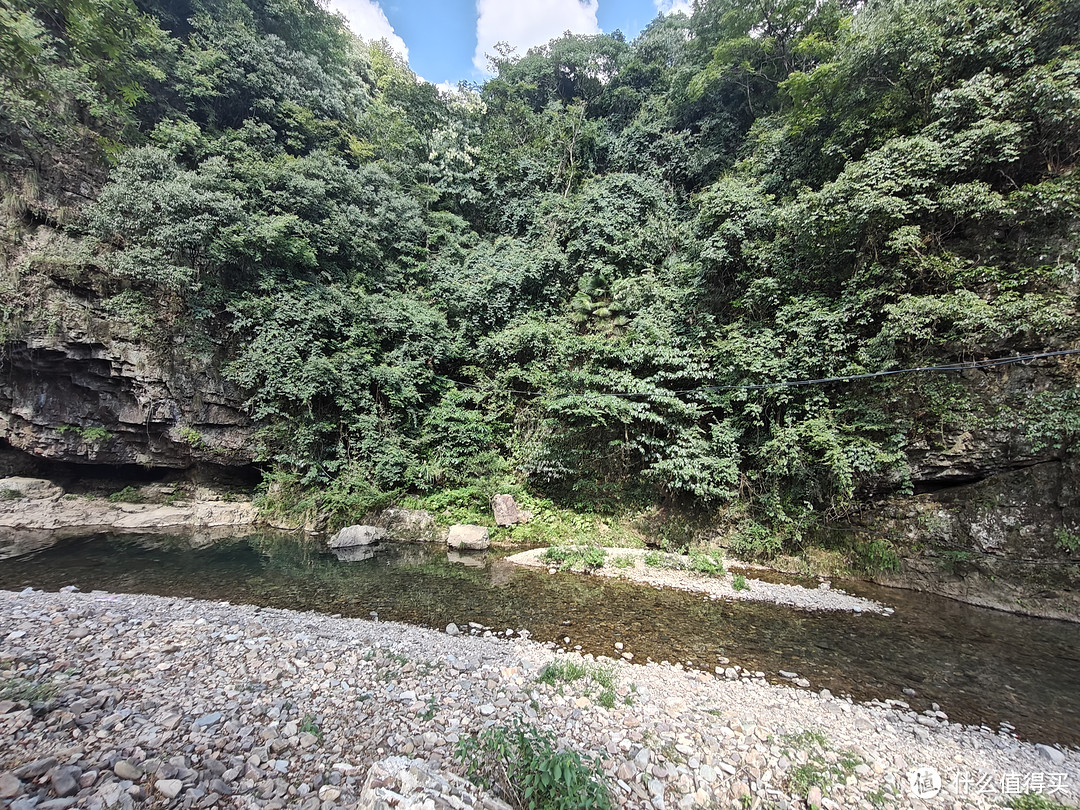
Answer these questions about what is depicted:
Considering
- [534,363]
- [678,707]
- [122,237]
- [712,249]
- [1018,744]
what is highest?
[712,249]

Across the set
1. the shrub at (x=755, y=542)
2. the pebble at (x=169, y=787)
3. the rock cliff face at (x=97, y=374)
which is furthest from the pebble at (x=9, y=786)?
the rock cliff face at (x=97, y=374)

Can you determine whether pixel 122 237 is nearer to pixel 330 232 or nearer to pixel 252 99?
pixel 330 232

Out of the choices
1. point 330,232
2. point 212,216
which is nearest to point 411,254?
point 330,232

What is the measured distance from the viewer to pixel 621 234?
14.2 m

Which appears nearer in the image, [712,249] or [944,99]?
[944,99]

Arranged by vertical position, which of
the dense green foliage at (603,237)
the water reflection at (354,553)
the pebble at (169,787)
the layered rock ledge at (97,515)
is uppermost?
the dense green foliage at (603,237)

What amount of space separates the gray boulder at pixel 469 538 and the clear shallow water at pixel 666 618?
0.58 meters

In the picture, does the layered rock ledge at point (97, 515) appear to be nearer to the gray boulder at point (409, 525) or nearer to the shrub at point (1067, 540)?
the gray boulder at point (409, 525)

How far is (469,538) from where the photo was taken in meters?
11.1

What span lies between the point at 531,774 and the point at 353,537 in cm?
997

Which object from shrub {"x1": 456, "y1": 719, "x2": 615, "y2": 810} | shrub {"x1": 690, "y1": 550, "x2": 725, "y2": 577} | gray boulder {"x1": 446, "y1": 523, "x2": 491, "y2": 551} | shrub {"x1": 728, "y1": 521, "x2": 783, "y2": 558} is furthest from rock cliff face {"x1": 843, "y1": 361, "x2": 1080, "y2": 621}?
gray boulder {"x1": 446, "y1": 523, "x2": 491, "y2": 551}

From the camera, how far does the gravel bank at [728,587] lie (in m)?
7.52

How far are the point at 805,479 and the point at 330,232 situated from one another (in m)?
16.2

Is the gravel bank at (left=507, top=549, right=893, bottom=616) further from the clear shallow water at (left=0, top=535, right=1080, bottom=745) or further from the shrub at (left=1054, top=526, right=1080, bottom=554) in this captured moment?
the shrub at (left=1054, top=526, right=1080, bottom=554)
